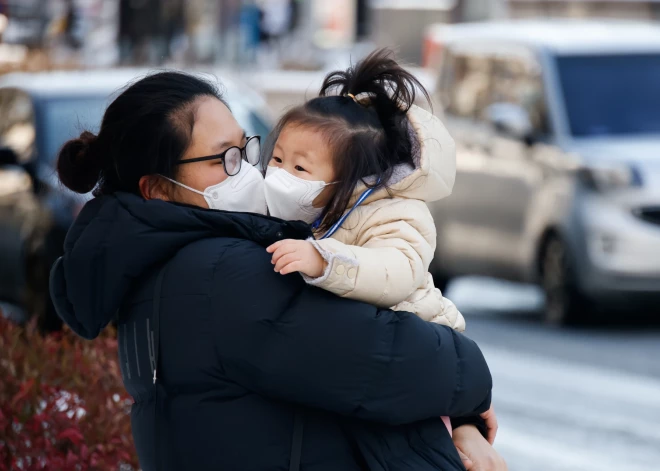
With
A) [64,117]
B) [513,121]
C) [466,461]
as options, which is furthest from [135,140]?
[513,121]

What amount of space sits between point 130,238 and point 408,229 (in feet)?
1.53

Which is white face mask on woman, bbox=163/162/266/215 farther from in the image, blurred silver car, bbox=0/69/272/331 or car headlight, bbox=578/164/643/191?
car headlight, bbox=578/164/643/191

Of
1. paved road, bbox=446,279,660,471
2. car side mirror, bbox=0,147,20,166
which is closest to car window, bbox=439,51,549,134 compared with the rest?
paved road, bbox=446,279,660,471

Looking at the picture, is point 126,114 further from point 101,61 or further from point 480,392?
point 101,61

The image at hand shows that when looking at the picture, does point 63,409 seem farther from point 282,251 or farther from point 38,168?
point 38,168

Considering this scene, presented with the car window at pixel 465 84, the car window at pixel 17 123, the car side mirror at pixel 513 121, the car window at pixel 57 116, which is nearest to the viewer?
the car window at pixel 57 116

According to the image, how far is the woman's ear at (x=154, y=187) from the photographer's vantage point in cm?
266

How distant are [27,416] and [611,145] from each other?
643cm

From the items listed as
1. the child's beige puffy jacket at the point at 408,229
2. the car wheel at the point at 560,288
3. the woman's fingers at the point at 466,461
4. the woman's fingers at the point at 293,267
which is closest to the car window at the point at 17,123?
the car wheel at the point at 560,288

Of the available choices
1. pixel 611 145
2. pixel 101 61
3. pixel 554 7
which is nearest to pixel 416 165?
pixel 611 145

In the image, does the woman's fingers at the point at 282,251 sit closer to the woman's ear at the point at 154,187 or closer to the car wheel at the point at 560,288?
the woman's ear at the point at 154,187

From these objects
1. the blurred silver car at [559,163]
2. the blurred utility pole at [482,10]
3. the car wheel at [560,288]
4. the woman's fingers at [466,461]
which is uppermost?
the woman's fingers at [466,461]

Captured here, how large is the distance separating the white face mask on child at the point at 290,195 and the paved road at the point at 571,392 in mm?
3820

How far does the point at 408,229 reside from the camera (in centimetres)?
255
